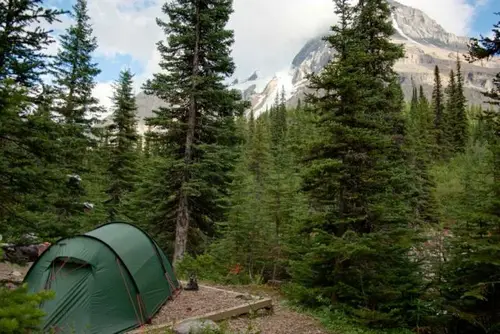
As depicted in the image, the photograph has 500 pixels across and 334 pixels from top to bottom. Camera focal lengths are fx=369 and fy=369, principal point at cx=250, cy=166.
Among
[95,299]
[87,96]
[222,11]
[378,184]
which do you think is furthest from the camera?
[87,96]

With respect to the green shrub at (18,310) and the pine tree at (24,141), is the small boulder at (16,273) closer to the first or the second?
the pine tree at (24,141)

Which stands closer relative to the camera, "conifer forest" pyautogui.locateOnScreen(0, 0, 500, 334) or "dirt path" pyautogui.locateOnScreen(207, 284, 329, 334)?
"conifer forest" pyautogui.locateOnScreen(0, 0, 500, 334)

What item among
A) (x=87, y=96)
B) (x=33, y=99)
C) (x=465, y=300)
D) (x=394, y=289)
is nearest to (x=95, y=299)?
(x=33, y=99)

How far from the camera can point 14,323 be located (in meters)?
3.14

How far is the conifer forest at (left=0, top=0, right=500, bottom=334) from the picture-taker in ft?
25.4

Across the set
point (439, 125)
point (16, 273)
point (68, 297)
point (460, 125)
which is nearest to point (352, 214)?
point (68, 297)

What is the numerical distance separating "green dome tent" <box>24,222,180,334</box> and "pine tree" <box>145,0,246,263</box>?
6.11m

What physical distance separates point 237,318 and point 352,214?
164 inches

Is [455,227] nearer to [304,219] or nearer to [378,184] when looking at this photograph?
[378,184]

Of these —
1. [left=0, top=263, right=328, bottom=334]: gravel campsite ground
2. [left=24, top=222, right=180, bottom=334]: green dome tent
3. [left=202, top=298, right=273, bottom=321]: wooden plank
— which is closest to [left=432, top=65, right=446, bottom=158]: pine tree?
[left=0, top=263, right=328, bottom=334]: gravel campsite ground

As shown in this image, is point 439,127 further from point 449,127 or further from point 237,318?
point 237,318

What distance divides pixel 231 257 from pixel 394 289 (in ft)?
25.4

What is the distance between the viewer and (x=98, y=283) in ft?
28.3

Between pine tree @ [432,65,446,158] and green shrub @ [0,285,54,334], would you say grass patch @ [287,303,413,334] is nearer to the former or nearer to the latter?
green shrub @ [0,285,54,334]
